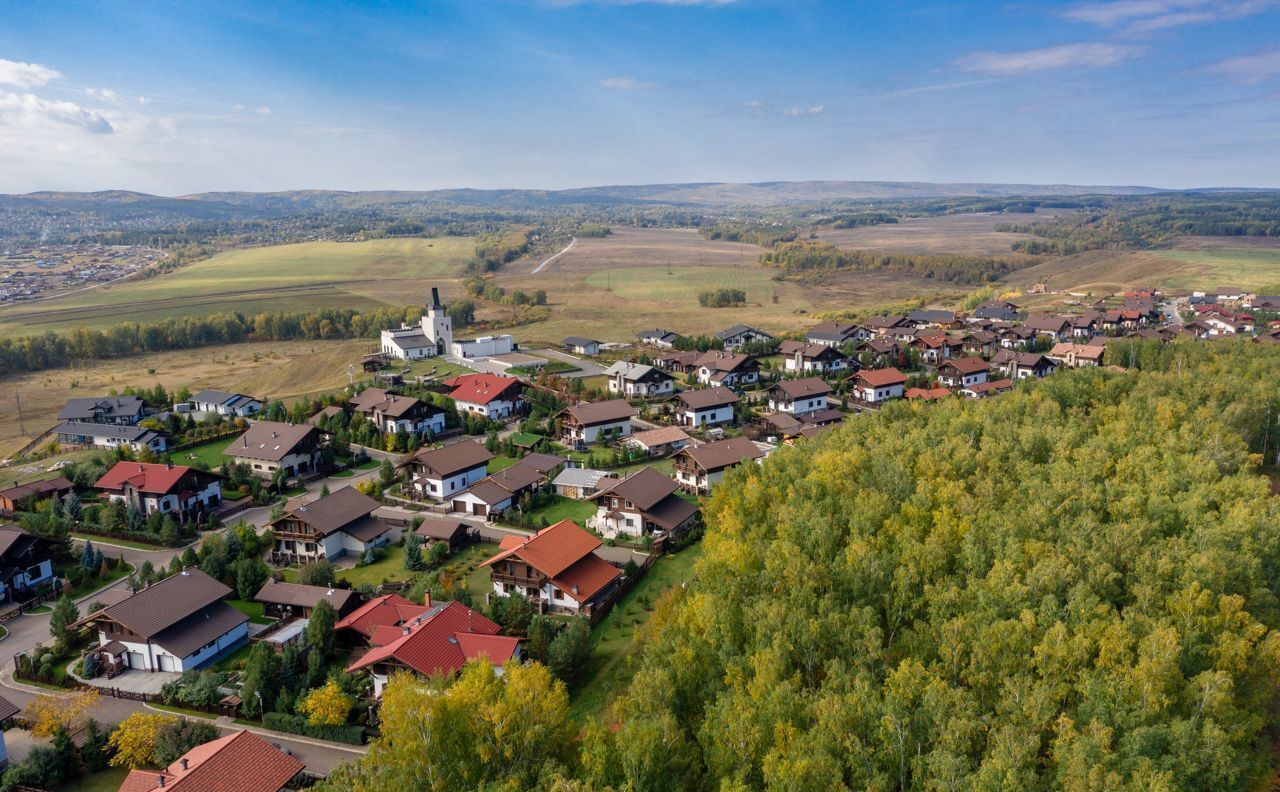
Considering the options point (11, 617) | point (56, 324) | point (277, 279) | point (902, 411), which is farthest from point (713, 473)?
point (277, 279)

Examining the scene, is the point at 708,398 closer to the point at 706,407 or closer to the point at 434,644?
the point at 706,407

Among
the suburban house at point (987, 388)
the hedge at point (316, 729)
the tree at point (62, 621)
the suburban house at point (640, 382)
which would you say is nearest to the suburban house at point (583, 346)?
the suburban house at point (640, 382)

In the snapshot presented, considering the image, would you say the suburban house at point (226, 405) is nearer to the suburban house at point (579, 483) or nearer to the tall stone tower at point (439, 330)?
the tall stone tower at point (439, 330)

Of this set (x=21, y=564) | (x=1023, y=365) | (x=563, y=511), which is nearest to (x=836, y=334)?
(x=1023, y=365)

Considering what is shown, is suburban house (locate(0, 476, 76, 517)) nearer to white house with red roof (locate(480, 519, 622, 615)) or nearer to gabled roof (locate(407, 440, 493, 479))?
gabled roof (locate(407, 440, 493, 479))

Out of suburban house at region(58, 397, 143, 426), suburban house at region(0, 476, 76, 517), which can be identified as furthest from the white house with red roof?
suburban house at region(58, 397, 143, 426)
